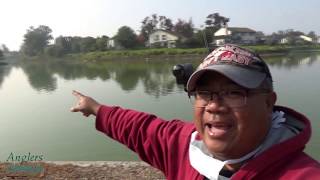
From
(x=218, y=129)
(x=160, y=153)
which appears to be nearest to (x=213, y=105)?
(x=218, y=129)

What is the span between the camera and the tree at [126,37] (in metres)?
59.1

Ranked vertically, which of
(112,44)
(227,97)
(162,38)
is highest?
(227,97)

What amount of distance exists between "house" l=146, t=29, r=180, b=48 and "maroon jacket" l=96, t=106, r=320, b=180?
58.7 m

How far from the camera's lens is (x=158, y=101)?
14555 mm

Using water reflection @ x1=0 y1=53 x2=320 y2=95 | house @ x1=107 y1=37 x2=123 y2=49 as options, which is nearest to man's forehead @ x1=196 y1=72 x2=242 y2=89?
water reflection @ x1=0 y1=53 x2=320 y2=95

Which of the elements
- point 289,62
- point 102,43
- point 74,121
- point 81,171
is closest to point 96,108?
point 81,171

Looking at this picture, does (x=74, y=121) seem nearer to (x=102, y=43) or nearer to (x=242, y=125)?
(x=242, y=125)

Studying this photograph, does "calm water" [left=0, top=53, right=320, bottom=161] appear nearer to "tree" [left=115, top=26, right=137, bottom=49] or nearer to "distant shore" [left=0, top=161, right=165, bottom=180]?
"distant shore" [left=0, top=161, right=165, bottom=180]

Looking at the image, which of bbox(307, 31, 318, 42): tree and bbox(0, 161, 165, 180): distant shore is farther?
bbox(307, 31, 318, 42): tree

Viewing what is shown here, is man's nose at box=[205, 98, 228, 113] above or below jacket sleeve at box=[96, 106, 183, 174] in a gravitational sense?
above

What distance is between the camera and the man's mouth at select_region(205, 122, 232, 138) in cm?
120

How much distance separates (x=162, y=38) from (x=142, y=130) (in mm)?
61401

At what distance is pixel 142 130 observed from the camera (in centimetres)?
160

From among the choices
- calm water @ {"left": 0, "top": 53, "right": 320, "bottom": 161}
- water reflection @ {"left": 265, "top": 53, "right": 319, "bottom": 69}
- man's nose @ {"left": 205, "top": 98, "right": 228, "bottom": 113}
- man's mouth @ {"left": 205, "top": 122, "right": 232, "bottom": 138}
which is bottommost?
water reflection @ {"left": 265, "top": 53, "right": 319, "bottom": 69}
